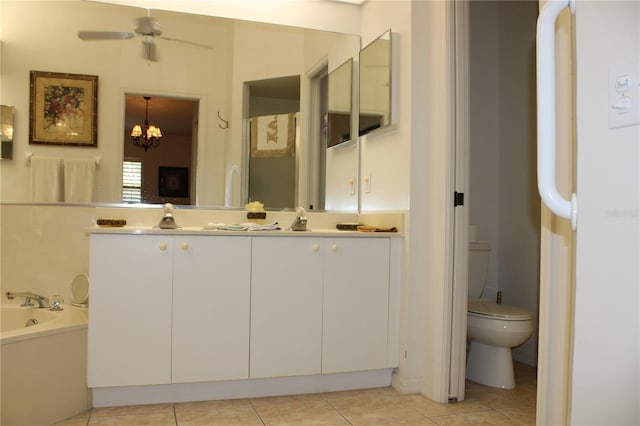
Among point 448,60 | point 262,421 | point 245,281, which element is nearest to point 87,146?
point 245,281

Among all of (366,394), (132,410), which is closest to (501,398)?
(366,394)

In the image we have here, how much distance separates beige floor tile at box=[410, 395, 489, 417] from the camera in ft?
7.93

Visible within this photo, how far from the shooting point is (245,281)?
2.47 meters

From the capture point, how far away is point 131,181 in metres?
2.80

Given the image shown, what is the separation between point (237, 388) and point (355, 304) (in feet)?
2.40

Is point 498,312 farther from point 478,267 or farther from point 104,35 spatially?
point 104,35

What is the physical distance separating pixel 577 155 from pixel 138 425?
2.03m

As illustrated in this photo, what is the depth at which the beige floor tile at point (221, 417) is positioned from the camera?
2211mm

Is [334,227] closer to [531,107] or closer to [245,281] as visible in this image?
[245,281]

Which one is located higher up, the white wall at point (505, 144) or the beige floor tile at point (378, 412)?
the white wall at point (505, 144)

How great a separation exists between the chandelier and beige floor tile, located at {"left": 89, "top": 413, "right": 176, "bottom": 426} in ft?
4.55

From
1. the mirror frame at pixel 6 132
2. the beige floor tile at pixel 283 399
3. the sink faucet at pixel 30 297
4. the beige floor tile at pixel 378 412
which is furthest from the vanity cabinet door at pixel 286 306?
the mirror frame at pixel 6 132

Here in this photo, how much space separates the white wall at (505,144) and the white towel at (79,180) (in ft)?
8.19

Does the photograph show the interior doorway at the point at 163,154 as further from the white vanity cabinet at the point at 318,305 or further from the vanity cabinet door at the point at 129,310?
the white vanity cabinet at the point at 318,305
